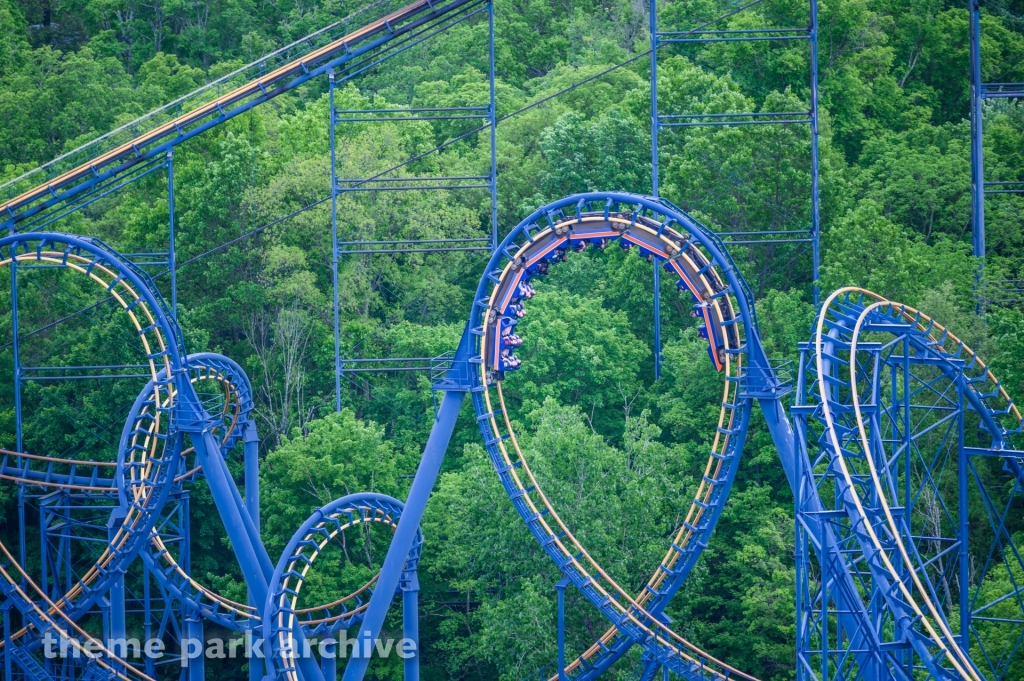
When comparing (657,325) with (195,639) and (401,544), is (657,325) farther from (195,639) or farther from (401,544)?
(195,639)

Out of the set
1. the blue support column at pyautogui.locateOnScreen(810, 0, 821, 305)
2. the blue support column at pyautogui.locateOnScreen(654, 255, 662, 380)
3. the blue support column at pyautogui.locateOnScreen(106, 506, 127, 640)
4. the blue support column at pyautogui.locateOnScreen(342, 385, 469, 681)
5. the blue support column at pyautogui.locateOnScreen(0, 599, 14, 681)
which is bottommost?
the blue support column at pyautogui.locateOnScreen(0, 599, 14, 681)

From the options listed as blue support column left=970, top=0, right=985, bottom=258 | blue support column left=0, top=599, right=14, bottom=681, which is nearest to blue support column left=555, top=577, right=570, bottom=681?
blue support column left=0, top=599, right=14, bottom=681

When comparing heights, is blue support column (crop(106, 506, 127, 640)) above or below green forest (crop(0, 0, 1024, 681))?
below

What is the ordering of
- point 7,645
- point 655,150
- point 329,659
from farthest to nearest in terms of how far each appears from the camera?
1. point 655,150
2. point 7,645
3. point 329,659

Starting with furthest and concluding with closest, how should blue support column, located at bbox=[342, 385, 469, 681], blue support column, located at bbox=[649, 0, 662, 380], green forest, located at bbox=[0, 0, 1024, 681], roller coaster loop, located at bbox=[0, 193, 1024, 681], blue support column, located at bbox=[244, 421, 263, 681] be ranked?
blue support column, located at bbox=[649, 0, 662, 380] → green forest, located at bbox=[0, 0, 1024, 681] → blue support column, located at bbox=[244, 421, 263, 681] → blue support column, located at bbox=[342, 385, 469, 681] → roller coaster loop, located at bbox=[0, 193, 1024, 681]

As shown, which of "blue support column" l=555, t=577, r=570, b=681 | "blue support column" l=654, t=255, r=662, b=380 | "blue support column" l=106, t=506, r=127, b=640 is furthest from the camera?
"blue support column" l=654, t=255, r=662, b=380

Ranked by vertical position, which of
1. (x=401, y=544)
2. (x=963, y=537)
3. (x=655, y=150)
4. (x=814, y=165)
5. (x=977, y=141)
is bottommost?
(x=401, y=544)

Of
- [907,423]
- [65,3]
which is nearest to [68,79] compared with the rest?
[65,3]

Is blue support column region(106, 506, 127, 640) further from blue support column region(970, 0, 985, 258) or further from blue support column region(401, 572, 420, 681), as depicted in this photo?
blue support column region(970, 0, 985, 258)

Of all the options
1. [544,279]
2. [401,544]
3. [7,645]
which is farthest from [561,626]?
[544,279]
